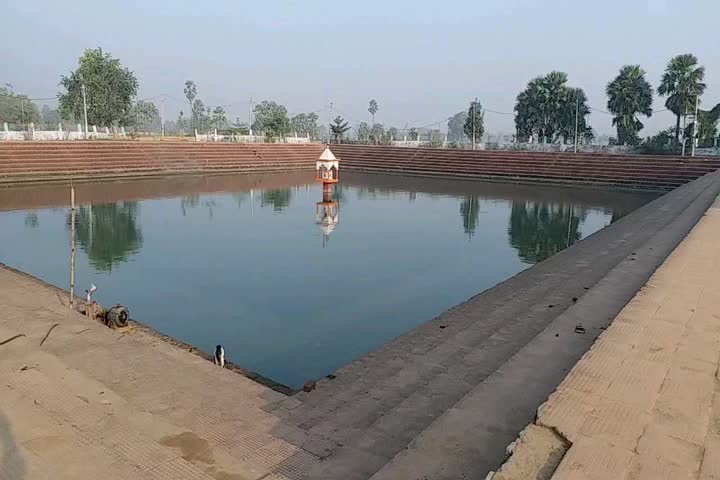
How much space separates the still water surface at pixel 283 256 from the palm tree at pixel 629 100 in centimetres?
1992

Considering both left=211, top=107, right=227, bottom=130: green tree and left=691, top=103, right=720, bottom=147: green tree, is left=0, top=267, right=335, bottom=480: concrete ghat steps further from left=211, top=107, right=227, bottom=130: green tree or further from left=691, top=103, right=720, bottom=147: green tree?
left=211, top=107, right=227, bottom=130: green tree

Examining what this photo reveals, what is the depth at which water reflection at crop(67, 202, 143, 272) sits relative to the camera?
11505mm

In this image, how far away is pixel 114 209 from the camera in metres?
18.1

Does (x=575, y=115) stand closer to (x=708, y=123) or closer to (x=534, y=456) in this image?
(x=708, y=123)

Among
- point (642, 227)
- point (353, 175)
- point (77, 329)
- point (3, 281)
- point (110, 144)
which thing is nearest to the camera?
point (77, 329)

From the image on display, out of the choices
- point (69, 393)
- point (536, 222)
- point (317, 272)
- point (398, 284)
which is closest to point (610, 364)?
point (69, 393)

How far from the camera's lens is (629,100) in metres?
40.2

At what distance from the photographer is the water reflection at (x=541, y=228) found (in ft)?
46.2

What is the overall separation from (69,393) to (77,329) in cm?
197

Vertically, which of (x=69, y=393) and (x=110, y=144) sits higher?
(x=110, y=144)

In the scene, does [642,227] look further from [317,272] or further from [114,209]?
[114,209]

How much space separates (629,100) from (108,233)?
39.1 m

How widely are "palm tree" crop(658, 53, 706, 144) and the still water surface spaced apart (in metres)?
17.4

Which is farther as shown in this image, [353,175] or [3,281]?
[353,175]
